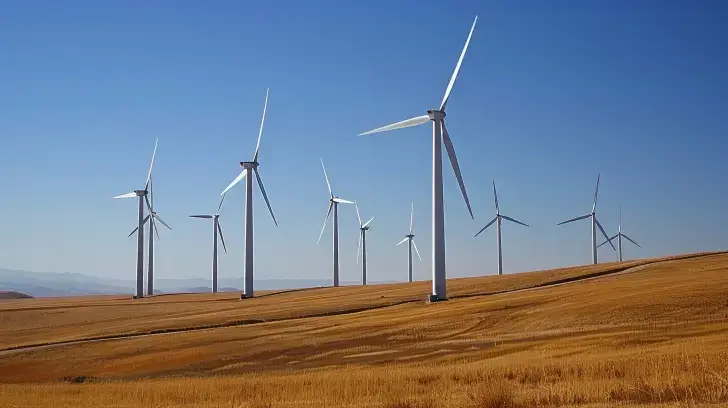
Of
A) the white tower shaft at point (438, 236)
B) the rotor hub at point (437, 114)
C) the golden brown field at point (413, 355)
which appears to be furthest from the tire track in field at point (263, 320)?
the rotor hub at point (437, 114)

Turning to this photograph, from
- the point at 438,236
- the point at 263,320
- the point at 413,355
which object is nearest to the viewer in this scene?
the point at 413,355

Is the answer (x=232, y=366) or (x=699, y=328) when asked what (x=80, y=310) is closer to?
(x=232, y=366)

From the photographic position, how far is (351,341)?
3872 cm

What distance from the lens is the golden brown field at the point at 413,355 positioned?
57.1ft

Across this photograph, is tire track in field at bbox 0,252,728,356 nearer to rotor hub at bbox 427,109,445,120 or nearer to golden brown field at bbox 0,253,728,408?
golden brown field at bbox 0,253,728,408

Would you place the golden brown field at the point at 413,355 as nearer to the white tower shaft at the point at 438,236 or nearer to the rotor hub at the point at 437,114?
the white tower shaft at the point at 438,236

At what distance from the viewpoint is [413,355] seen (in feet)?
104

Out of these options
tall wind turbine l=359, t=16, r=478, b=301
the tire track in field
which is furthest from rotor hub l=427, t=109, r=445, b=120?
the tire track in field

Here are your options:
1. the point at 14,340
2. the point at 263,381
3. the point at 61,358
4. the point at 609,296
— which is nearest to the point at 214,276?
the point at 14,340

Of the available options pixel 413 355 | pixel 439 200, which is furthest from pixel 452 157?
pixel 413 355

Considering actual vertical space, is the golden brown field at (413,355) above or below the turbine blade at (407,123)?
below

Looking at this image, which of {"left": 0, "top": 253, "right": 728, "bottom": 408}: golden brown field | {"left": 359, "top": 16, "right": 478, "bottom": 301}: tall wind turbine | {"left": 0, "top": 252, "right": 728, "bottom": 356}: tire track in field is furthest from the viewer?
{"left": 359, "top": 16, "right": 478, "bottom": 301}: tall wind turbine

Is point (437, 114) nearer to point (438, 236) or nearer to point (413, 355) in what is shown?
point (438, 236)

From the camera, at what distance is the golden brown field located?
1739 centimetres
